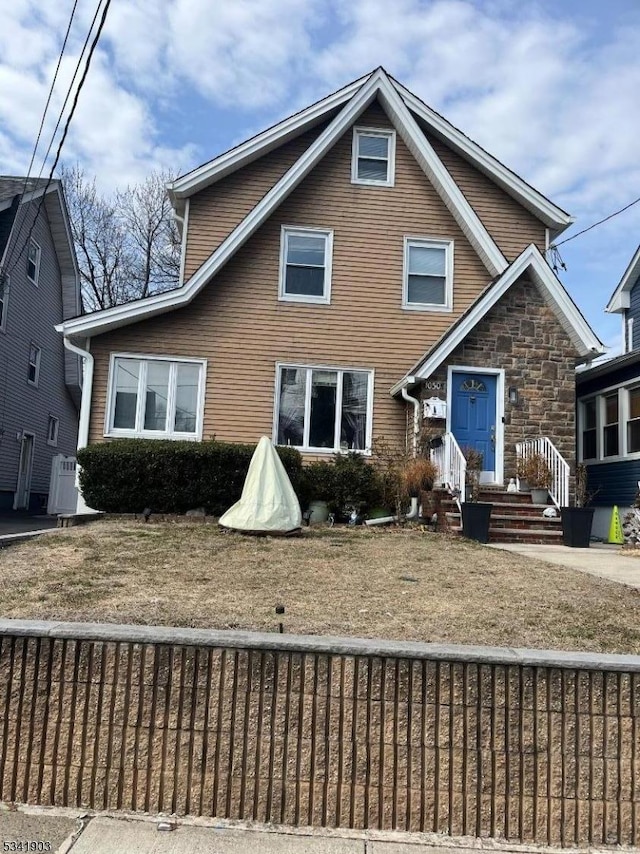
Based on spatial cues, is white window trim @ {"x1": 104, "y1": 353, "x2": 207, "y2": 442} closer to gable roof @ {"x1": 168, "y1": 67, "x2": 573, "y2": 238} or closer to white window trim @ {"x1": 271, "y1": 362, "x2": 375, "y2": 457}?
white window trim @ {"x1": 271, "y1": 362, "x2": 375, "y2": 457}

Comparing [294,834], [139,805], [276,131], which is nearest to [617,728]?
[294,834]

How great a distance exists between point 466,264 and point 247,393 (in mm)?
5309

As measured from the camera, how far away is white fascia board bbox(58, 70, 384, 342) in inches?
504

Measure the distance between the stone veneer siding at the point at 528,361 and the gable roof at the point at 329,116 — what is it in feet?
9.54

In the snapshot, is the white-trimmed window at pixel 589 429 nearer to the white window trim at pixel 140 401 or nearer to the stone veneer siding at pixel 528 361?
the stone veneer siding at pixel 528 361

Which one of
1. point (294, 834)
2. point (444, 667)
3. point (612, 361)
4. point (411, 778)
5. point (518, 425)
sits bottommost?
point (294, 834)

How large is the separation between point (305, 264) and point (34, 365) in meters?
11.1

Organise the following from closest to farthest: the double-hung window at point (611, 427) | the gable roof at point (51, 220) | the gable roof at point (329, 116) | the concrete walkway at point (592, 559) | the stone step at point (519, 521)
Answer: the concrete walkway at point (592, 559) < the stone step at point (519, 521) < the gable roof at point (329, 116) < the double-hung window at point (611, 427) < the gable roof at point (51, 220)

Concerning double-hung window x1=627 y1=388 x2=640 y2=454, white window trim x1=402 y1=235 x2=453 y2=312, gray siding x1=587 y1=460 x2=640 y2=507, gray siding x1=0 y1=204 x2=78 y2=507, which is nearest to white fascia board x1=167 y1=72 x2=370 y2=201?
white window trim x1=402 y1=235 x2=453 y2=312

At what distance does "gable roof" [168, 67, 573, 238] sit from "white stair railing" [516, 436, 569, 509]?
17.5 feet

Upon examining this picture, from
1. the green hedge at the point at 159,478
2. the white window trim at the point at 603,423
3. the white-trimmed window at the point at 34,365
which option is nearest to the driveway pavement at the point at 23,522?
the green hedge at the point at 159,478

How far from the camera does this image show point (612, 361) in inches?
547

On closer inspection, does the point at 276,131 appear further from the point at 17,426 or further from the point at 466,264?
the point at 17,426

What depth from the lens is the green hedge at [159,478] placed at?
11.2m
